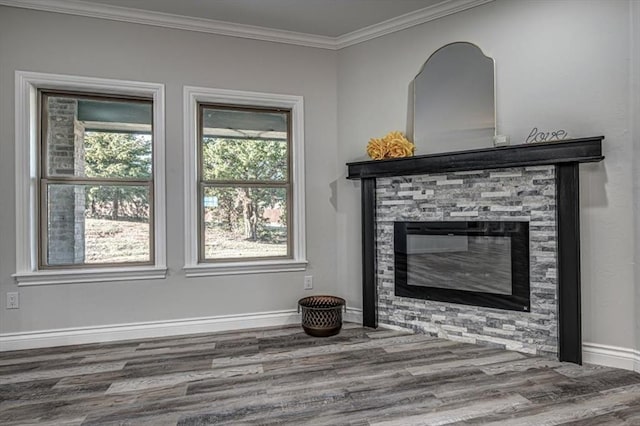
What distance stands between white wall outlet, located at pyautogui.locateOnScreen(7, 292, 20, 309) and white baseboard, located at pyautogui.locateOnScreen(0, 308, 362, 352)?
22cm

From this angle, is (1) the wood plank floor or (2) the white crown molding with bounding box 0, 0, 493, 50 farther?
(2) the white crown molding with bounding box 0, 0, 493, 50

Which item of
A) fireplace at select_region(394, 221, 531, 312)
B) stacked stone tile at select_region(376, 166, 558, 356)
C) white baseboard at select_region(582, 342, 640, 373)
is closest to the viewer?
white baseboard at select_region(582, 342, 640, 373)

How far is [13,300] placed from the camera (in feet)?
9.42

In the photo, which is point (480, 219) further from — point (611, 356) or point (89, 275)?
point (89, 275)

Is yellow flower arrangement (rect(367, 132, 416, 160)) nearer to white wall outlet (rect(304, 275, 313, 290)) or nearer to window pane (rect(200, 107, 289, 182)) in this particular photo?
window pane (rect(200, 107, 289, 182))

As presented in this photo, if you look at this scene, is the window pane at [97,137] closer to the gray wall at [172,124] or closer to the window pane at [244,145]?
the gray wall at [172,124]

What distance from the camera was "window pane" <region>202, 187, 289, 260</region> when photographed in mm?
3432

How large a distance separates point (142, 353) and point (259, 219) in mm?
1485

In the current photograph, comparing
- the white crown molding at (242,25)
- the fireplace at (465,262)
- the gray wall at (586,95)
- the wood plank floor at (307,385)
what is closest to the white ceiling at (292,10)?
the white crown molding at (242,25)

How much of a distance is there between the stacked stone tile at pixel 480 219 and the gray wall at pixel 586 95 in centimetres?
23

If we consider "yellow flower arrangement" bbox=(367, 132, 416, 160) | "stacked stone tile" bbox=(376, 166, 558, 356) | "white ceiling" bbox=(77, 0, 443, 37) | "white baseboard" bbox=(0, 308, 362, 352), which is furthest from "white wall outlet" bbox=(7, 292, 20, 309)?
"yellow flower arrangement" bbox=(367, 132, 416, 160)

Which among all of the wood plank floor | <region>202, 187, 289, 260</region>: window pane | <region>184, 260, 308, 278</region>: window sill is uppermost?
<region>202, 187, 289, 260</region>: window pane

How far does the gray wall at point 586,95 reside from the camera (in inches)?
96.1

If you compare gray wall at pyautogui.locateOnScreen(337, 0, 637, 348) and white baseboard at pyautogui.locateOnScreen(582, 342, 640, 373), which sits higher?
gray wall at pyautogui.locateOnScreen(337, 0, 637, 348)
